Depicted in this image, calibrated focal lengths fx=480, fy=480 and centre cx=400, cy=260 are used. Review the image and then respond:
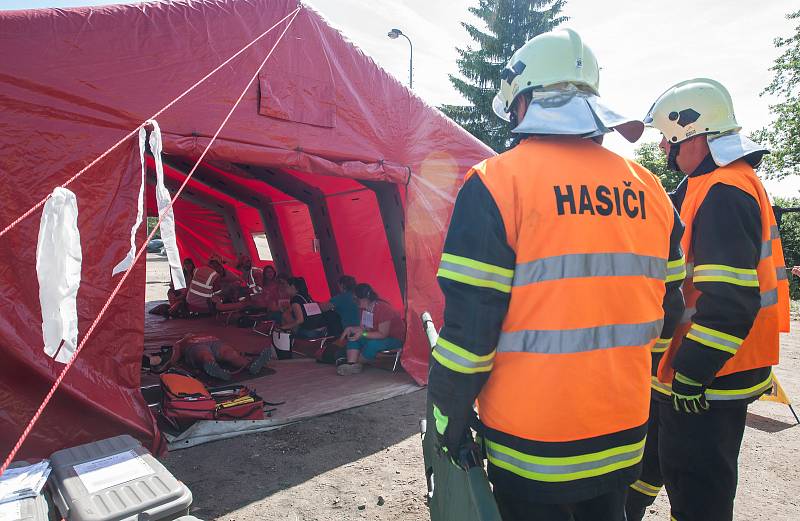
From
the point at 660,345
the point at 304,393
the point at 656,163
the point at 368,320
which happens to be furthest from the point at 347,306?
the point at 656,163

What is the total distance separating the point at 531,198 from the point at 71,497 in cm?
225

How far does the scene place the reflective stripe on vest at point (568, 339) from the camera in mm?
1380

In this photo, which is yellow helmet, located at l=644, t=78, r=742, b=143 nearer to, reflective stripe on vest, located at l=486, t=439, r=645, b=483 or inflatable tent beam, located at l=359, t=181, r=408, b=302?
reflective stripe on vest, located at l=486, t=439, r=645, b=483

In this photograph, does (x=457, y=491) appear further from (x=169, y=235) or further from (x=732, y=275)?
(x=169, y=235)

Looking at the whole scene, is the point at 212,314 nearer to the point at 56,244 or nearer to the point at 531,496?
the point at 56,244

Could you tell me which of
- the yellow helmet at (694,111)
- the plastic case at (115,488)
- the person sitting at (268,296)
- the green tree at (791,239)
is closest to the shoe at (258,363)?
the person sitting at (268,296)

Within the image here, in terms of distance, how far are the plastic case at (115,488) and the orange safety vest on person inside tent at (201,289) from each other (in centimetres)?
778

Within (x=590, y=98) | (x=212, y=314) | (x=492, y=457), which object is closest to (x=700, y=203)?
(x=590, y=98)

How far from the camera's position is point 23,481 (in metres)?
2.15

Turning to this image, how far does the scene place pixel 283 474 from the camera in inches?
Answer: 139

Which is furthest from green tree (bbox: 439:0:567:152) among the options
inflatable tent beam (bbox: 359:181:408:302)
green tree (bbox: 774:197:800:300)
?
inflatable tent beam (bbox: 359:181:408:302)

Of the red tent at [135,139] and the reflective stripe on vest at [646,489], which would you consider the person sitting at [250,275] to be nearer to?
the red tent at [135,139]

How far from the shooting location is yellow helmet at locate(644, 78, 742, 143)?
227 cm

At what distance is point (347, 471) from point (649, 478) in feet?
6.82
